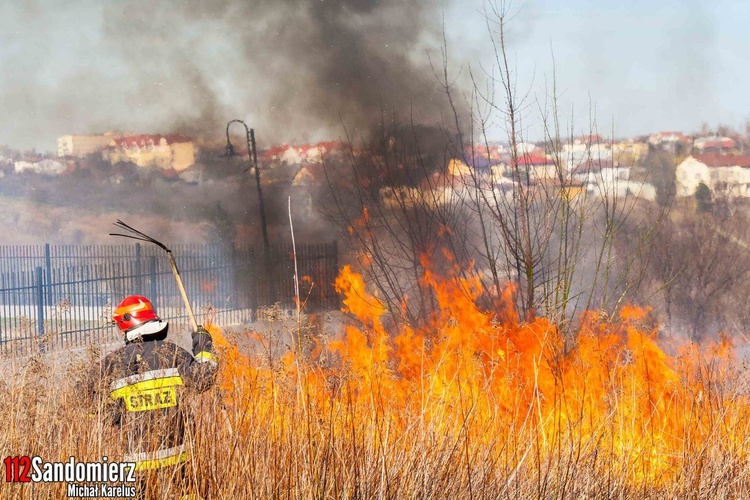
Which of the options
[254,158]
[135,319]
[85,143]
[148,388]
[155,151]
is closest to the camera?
[148,388]

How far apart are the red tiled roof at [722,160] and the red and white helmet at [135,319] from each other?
18.8 metres

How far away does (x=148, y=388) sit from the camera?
399cm

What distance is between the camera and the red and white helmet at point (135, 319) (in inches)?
167

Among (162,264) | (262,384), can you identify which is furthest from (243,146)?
(262,384)

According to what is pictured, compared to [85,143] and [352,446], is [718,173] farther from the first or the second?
[352,446]

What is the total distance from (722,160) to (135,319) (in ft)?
63.7

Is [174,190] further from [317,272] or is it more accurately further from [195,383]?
[195,383]

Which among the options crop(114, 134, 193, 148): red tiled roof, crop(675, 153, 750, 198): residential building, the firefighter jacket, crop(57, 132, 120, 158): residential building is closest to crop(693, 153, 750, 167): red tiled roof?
crop(675, 153, 750, 198): residential building

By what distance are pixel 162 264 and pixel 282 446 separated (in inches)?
511

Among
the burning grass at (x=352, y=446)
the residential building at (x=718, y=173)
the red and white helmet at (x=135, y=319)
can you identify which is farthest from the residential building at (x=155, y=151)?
the burning grass at (x=352, y=446)

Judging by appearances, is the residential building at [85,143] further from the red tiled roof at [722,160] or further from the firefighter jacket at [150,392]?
the firefighter jacket at [150,392]

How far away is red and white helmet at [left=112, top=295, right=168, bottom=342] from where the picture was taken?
425cm

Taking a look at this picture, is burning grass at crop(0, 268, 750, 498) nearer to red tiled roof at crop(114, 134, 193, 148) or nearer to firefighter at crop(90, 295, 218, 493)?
firefighter at crop(90, 295, 218, 493)

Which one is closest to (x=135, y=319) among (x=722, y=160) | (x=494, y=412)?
(x=494, y=412)
